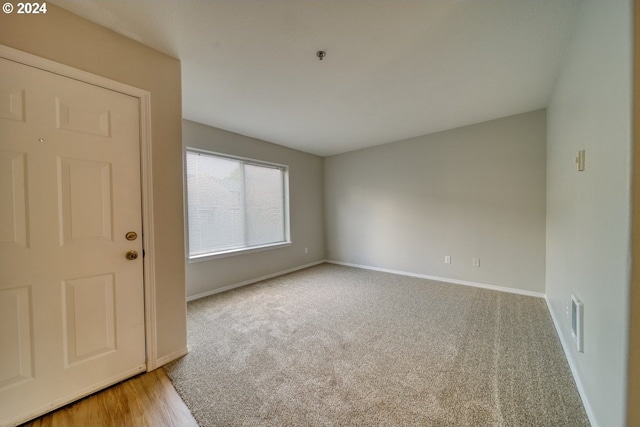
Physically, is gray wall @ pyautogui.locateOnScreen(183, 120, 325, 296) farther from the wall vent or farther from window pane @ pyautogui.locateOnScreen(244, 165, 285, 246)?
the wall vent

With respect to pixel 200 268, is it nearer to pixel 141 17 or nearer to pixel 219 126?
pixel 219 126

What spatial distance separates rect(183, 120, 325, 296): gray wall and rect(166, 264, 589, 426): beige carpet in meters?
0.45

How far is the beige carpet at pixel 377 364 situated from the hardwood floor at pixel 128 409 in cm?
8

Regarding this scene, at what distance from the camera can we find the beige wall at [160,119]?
143 centimetres

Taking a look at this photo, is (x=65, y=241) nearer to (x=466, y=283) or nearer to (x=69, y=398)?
(x=69, y=398)

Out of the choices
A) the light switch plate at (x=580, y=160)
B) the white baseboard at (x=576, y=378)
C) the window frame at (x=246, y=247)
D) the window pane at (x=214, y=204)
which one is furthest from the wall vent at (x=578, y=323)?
the window pane at (x=214, y=204)

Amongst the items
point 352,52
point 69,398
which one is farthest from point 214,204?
point 352,52

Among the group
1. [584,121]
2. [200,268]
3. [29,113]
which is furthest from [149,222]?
[584,121]

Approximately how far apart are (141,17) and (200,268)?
258 cm

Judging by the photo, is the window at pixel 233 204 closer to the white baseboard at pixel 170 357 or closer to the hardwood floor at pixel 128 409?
the white baseboard at pixel 170 357

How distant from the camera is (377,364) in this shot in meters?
1.72

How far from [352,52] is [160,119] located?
1.52 meters

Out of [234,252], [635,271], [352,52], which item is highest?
[352,52]

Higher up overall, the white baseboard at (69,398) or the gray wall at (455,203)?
the gray wall at (455,203)
